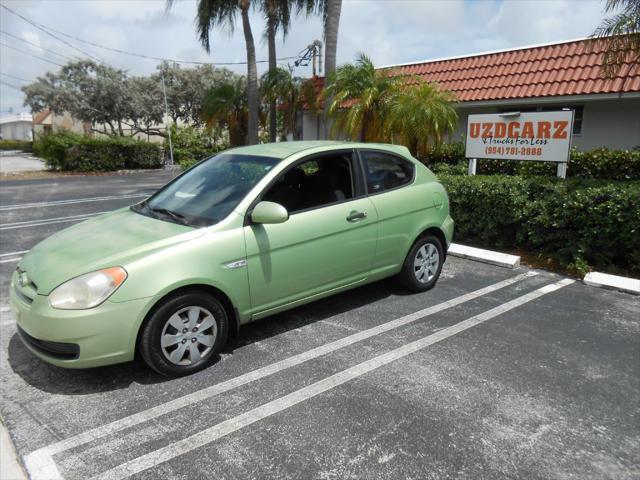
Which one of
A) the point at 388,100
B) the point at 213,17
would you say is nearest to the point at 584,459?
the point at 388,100

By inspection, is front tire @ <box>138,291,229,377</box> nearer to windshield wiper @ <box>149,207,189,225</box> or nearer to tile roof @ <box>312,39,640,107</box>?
windshield wiper @ <box>149,207,189,225</box>

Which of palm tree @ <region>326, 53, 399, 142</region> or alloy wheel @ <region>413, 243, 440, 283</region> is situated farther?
palm tree @ <region>326, 53, 399, 142</region>

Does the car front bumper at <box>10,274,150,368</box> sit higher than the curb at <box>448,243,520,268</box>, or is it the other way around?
the car front bumper at <box>10,274,150,368</box>

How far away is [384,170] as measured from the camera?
4.77m

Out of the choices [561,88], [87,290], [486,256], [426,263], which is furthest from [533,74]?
[87,290]

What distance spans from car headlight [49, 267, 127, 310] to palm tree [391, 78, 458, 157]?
823 centimetres

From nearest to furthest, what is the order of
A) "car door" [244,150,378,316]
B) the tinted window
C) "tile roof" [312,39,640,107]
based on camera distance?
"car door" [244,150,378,316] < the tinted window < "tile roof" [312,39,640,107]

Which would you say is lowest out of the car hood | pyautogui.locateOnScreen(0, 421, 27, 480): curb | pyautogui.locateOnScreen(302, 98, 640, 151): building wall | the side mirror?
pyautogui.locateOnScreen(0, 421, 27, 480): curb

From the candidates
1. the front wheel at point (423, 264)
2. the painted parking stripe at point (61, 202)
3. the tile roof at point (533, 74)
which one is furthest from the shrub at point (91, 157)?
the front wheel at point (423, 264)

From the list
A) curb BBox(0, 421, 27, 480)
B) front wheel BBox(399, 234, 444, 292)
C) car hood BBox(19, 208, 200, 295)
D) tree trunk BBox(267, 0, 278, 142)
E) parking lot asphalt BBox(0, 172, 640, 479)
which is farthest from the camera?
tree trunk BBox(267, 0, 278, 142)

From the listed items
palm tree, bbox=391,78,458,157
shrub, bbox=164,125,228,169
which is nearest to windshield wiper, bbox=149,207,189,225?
palm tree, bbox=391,78,458,157

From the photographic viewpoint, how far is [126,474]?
2496 mm

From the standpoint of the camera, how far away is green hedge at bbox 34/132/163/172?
2262 centimetres

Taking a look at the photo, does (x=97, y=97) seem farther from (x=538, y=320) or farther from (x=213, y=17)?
(x=538, y=320)
